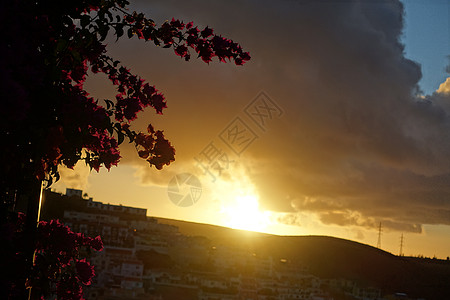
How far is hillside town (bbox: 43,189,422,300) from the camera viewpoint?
61.0 m

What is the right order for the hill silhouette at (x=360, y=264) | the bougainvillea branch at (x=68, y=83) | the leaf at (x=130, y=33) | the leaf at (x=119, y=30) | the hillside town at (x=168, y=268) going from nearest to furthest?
the bougainvillea branch at (x=68, y=83) → the leaf at (x=119, y=30) → the leaf at (x=130, y=33) → the hillside town at (x=168, y=268) → the hill silhouette at (x=360, y=264)

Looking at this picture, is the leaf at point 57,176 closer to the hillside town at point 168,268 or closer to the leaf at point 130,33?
the leaf at point 130,33

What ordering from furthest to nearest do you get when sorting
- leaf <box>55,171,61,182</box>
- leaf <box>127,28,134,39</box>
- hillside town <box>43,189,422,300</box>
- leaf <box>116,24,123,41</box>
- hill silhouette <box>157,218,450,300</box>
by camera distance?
hill silhouette <box>157,218,450,300</box>
hillside town <box>43,189,422,300</box>
leaf <box>127,28,134,39</box>
leaf <box>116,24,123,41</box>
leaf <box>55,171,61,182</box>

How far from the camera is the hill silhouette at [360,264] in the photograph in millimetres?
101000

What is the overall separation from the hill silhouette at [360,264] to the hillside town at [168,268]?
16.4m

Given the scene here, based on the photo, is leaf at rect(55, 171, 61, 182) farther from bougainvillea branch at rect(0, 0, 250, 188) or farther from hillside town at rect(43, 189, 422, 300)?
hillside town at rect(43, 189, 422, 300)

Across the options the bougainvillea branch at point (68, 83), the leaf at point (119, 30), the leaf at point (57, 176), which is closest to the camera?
the bougainvillea branch at point (68, 83)

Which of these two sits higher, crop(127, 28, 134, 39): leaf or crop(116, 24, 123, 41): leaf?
crop(127, 28, 134, 39): leaf

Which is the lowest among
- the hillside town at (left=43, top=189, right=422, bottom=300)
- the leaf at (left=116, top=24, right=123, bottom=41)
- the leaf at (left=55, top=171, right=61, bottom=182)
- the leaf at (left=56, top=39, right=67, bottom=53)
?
the hillside town at (left=43, top=189, right=422, bottom=300)

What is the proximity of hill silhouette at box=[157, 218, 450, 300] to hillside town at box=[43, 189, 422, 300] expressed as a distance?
54.0 ft

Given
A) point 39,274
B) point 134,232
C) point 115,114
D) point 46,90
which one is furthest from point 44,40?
point 134,232

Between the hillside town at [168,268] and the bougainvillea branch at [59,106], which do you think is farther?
the hillside town at [168,268]

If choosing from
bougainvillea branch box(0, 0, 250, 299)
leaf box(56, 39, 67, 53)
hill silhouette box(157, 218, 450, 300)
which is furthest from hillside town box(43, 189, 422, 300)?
leaf box(56, 39, 67, 53)

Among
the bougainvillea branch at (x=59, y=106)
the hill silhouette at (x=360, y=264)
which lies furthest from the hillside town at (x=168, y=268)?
the bougainvillea branch at (x=59, y=106)
